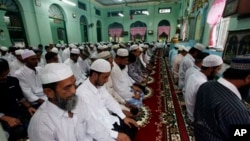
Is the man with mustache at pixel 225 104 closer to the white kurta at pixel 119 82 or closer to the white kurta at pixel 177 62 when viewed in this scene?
the white kurta at pixel 119 82

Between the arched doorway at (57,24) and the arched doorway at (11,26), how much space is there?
1888 millimetres

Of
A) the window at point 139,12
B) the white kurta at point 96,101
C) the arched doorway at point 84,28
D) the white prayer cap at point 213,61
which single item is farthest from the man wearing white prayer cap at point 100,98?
the window at point 139,12

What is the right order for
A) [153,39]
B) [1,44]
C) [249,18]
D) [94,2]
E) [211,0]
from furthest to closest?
[153,39]
[94,2]
[1,44]
[211,0]
[249,18]

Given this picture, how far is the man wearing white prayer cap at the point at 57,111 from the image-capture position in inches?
37.8

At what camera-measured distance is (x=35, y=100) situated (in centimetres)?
209

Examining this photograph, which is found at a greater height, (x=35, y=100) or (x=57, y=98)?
(x=57, y=98)

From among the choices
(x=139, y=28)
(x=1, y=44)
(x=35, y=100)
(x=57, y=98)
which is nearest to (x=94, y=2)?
(x=139, y=28)

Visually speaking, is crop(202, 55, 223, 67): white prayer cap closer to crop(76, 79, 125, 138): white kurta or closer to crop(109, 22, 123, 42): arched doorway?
crop(76, 79, 125, 138): white kurta

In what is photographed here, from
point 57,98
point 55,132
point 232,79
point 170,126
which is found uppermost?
point 232,79

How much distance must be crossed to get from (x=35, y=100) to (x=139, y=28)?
1447cm

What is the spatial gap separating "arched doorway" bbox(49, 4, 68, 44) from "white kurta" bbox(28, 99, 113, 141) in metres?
8.36

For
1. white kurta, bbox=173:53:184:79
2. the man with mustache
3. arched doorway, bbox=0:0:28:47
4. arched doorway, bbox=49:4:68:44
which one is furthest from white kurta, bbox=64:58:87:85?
arched doorway, bbox=49:4:68:44

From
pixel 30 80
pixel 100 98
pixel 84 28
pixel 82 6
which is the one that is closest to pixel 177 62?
pixel 100 98

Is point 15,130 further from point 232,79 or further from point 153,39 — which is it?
point 153,39
